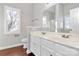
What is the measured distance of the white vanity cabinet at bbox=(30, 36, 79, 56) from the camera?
0.99 meters

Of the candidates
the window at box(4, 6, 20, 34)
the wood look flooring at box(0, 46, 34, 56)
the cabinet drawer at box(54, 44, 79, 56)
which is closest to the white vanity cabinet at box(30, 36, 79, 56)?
the cabinet drawer at box(54, 44, 79, 56)

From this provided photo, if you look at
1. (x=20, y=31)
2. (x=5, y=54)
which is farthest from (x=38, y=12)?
(x=5, y=54)

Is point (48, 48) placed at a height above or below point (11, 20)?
below

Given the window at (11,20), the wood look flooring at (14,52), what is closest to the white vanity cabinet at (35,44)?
the wood look flooring at (14,52)

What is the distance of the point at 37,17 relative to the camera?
1.31m

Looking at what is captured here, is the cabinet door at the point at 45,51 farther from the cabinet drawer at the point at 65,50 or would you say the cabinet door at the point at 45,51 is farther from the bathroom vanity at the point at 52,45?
the cabinet drawer at the point at 65,50

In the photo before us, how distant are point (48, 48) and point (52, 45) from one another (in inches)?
3.2

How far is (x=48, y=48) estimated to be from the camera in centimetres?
122

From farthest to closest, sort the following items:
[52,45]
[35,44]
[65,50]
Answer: [35,44] < [52,45] < [65,50]

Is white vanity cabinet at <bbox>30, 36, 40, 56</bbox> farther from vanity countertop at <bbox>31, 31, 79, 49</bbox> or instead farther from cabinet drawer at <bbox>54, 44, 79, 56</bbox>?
cabinet drawer at <bbox>54, 44, 79, 56</bbox>

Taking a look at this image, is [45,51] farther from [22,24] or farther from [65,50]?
[22,24]

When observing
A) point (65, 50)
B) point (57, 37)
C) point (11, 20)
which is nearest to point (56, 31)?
point (57, 37)

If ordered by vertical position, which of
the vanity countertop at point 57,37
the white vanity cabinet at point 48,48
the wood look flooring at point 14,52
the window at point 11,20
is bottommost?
the wood look flooring at point 14,52

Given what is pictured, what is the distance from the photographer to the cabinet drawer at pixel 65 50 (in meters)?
0.95
